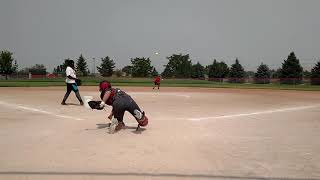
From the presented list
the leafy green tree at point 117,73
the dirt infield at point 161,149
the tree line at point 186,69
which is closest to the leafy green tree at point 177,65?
the tree line at point 186,69

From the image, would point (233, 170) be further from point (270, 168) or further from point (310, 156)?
point (310, 156)

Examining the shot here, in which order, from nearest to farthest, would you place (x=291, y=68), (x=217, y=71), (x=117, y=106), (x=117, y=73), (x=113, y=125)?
1. (x=113, y=125)
2. (x=117, y=106)
3. (x=291, y=68)
4. (x=217, y=71)
5. (x=117, y=73)

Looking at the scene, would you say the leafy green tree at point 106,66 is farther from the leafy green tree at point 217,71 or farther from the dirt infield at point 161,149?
the dirt infield at point 161,149

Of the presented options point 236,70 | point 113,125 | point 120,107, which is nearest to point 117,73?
point 236,70

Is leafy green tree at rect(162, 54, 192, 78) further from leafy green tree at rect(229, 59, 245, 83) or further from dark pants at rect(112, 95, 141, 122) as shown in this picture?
dark pants at rect(112, 95, 141, 122)

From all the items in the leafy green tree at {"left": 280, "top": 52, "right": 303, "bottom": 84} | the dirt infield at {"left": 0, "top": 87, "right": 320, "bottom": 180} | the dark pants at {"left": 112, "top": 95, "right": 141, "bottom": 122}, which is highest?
the leafy green tree at {"left": 280, "top": 52, "right": 303, "bottom": 84}

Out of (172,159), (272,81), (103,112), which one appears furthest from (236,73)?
(172,159)

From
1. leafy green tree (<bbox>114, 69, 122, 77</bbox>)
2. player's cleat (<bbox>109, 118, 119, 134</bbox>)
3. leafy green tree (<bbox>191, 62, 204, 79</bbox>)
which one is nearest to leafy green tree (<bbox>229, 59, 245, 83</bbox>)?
leafy green tree (<bbox>191, 62, 204, 79</bbox>)

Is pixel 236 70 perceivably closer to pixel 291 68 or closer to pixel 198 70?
pixel 291 68

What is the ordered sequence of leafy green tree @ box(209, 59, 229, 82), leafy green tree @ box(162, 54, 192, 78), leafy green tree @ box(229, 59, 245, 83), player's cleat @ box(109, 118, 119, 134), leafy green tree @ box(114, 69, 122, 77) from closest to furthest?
player's cleat @ box(109, 118, 119, 134) → leafy green tree @ box(229, 59, 245, 83) → leafy green tree @ box(209, 59, 229, 82) → leafy green tree @ box(114, 69, 122, 77) → leafy green tree @ box(162, 54, 192, 78)

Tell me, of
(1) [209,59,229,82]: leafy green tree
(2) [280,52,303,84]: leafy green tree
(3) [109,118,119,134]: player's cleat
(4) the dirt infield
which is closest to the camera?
(4) the dirt infield

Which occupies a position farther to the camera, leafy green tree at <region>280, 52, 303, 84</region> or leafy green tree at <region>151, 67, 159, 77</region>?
leafy green tree at <region>151, 67, 159, 77</region>

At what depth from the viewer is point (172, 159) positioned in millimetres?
5801

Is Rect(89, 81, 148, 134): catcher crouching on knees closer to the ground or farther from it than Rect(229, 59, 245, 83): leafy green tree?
closer to the ground
